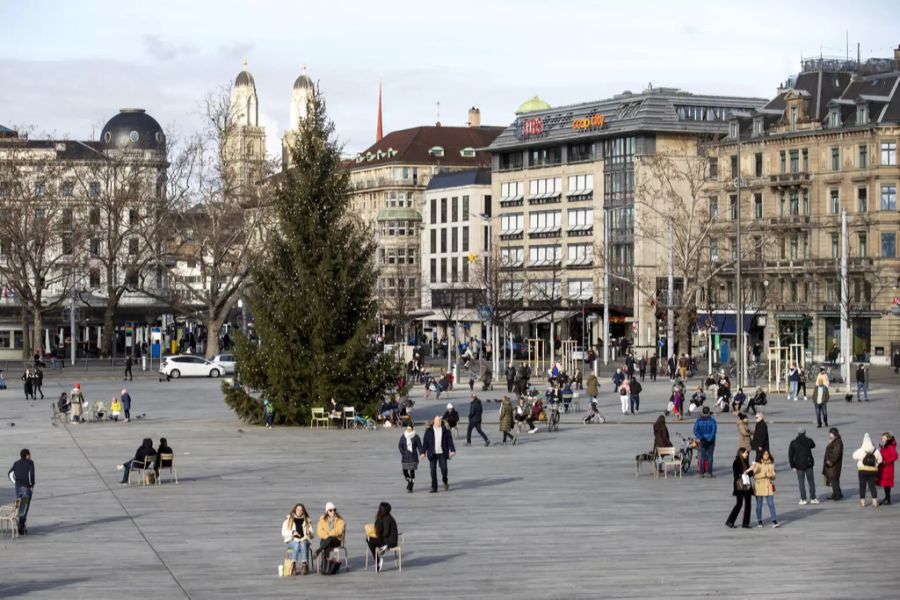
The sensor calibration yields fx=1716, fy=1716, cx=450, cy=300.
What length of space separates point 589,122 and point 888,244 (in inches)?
1411

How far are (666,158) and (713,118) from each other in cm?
1441

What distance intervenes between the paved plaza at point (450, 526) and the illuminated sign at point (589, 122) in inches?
3205

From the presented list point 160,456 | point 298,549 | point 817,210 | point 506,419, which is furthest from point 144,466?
point 817,210

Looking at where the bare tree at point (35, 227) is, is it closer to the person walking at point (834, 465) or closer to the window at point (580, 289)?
the window at point (580, 289)

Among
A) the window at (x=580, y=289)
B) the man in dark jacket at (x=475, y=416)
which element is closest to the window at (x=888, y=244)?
the window at (x=580, y=289)

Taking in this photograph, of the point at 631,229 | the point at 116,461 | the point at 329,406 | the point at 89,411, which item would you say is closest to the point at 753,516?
the point at 116,461

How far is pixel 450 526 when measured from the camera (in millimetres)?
29312

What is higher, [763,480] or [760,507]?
[763,480]

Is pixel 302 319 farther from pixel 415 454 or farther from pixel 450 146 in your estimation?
pixel 450 146

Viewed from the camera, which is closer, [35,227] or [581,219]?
[35,227]

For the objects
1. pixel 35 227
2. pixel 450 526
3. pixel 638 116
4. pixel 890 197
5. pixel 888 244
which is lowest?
pixel 450 526

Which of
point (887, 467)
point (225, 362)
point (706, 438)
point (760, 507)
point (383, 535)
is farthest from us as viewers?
point (225, 362)

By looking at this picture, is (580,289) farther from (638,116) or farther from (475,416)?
(475,416)

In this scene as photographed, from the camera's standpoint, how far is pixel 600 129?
128 m
